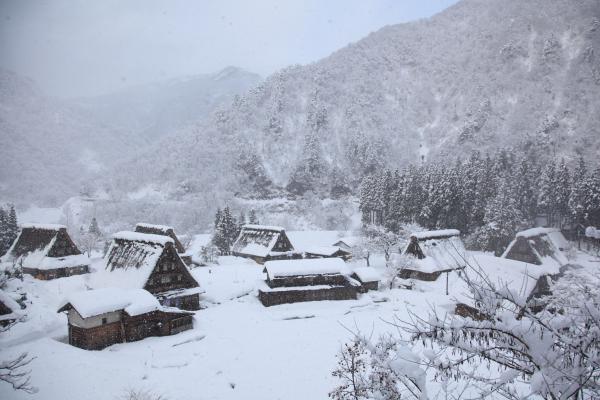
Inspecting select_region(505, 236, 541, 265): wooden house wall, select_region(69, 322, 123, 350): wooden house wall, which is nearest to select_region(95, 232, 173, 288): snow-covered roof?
select_region(69, 322, 123, 350): wooden house wall

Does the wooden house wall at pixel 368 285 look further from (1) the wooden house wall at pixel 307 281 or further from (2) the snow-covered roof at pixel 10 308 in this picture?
(2) the snow-covered roof at pixel 10 308

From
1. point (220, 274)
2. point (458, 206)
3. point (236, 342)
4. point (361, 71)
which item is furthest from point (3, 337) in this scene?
point (361, 71)

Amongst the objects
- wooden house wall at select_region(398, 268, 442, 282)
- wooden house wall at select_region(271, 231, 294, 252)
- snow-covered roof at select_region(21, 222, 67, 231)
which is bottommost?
wooden house wall at select_region(398, 268, 442, 282)

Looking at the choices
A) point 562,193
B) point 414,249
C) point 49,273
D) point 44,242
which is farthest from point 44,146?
point 562,193

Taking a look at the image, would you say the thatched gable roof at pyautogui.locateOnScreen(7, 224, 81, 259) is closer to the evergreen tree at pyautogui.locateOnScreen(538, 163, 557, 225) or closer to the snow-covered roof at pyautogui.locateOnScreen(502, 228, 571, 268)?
the snow-covered roof at pyautogui.locateOnScreen(502, 228, 571, 268)

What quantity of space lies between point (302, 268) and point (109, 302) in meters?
17.7

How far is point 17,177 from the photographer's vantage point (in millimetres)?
103938

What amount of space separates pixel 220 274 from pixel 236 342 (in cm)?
1673

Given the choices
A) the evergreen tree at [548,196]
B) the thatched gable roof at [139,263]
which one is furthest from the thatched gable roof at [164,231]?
the evergreen tree at [548,196]

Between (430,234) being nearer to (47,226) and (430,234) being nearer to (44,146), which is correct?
(47,226)

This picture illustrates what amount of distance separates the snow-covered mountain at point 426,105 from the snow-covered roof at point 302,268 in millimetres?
Result: 83885

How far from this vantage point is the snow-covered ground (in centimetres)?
1546

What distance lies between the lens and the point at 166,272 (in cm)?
2745

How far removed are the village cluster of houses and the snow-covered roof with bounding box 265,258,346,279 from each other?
0.10m
